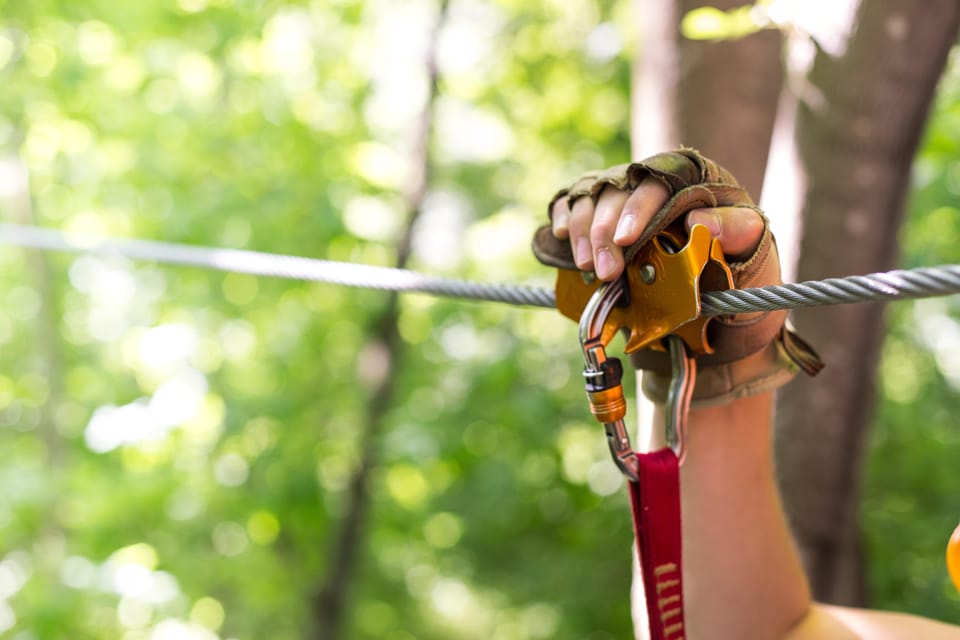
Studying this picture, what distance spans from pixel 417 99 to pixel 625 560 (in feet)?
10.7

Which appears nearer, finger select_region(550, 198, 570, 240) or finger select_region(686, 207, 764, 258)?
finger select_region(686, 207, 764, 258)

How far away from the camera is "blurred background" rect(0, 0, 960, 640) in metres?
4.74

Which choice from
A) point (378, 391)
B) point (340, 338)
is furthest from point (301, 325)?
point (378, 391)

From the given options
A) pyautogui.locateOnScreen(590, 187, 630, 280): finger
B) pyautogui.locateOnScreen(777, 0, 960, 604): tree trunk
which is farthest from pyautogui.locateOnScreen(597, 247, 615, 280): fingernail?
pyautogui.locateOnScreen(777, 0, 960, 604): tree trunk

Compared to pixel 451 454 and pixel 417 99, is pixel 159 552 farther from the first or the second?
pixel 417 99

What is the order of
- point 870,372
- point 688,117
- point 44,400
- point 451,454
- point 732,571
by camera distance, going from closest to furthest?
point 732,571
point 688,117
point 870,372
point 451,454
point 44,400

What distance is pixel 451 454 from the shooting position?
4.59 m

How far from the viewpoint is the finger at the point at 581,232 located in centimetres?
94

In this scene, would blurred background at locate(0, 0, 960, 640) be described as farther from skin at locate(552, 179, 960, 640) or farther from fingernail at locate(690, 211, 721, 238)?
fingernail at locate(690, 211, 721, 238)

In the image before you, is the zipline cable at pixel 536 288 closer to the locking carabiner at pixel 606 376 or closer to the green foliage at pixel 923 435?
the locking carabiner at pixel 606 376

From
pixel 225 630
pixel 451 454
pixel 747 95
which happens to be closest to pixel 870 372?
pixel 747 95

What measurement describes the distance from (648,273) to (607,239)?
0.18 ft

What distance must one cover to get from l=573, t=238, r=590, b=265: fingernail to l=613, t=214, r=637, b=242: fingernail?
0.06 meters

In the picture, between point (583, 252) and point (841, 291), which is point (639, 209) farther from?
point (841, 291)
